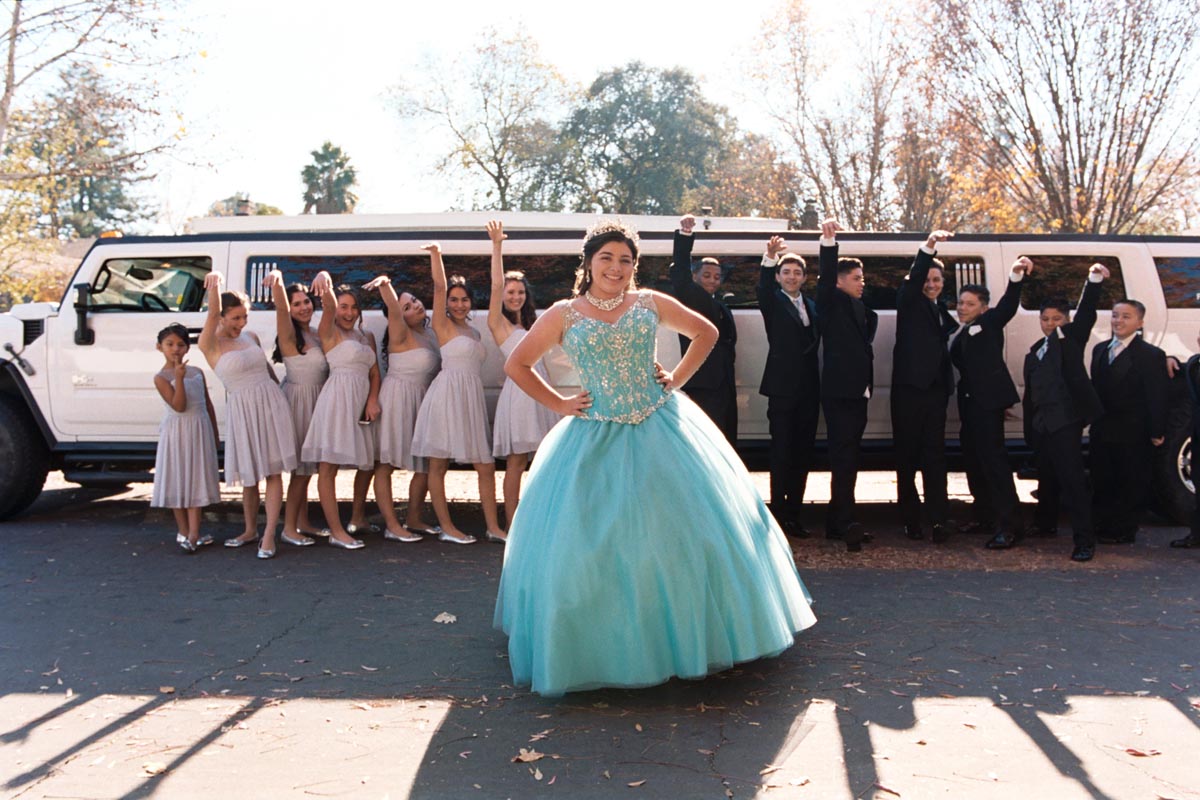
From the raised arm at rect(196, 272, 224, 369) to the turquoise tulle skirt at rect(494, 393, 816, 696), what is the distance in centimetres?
337

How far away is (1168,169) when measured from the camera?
15.6 m

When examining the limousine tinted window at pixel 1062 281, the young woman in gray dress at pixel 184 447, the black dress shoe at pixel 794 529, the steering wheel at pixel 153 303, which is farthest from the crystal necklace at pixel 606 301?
the steering wheel at pixel 153 303

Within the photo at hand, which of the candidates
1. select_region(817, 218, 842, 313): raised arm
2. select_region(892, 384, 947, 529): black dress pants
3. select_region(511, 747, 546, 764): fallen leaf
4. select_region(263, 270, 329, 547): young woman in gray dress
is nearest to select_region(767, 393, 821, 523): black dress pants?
select_region(892, 384, 947, 529): black dress pants

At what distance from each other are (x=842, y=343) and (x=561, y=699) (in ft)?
12.1

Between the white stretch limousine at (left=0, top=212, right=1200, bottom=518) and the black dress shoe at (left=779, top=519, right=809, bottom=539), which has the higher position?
the white stretch limousine at (left=0, top=212, right=1200, bottom=518)

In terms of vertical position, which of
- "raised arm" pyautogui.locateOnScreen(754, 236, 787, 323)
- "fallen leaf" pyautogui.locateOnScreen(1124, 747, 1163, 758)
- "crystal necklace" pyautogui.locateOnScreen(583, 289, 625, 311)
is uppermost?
"raised arm" pyautogui.locateOnScreen(754, 236, 787, 323)

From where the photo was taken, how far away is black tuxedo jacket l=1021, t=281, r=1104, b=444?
277 inches

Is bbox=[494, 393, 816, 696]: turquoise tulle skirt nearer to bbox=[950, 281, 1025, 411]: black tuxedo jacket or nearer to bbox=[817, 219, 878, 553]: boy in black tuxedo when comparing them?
bbox=[817, 219, 878, 553]: boy in black tuxedo

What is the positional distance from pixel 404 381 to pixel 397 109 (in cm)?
2745

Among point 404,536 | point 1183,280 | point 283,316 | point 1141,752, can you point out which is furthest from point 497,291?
point 1183,280

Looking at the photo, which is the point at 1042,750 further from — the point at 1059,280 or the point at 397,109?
the point at 397,109

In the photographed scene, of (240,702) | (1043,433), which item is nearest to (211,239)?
(240,702)

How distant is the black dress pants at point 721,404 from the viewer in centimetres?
725

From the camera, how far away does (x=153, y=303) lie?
8.37 metres
